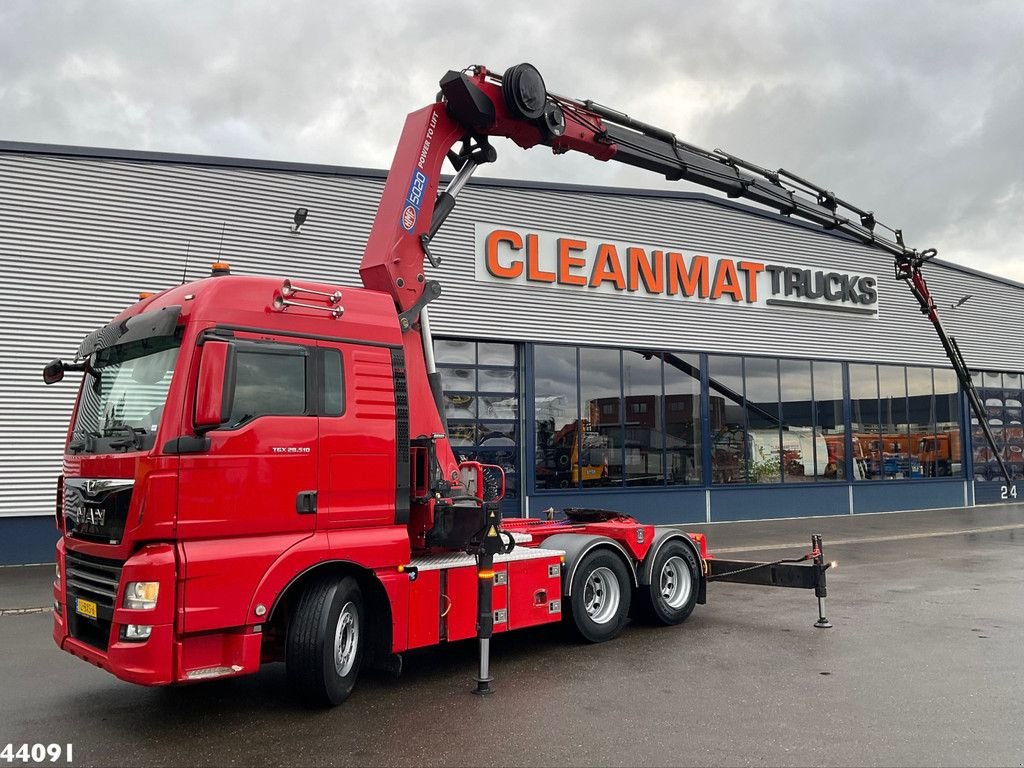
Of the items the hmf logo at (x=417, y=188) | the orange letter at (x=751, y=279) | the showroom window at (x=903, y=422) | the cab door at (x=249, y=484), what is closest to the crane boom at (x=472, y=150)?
the hmf logo at (x=417, y=188)

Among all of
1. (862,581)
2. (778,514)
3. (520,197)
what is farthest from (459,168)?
(778,514)

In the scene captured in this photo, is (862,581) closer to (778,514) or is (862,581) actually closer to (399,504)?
(399,504)

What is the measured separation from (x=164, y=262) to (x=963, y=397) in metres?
23.7

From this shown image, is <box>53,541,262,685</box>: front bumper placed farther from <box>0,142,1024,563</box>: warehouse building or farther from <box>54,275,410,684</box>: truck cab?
<box>0,142,1024,563</box>: warehouse building

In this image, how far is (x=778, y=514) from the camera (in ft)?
71.7

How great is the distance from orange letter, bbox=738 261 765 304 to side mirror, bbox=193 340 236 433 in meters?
18.3

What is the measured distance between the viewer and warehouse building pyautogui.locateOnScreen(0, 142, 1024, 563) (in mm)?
14547

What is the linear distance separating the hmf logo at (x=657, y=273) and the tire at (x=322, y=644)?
12.9 meters

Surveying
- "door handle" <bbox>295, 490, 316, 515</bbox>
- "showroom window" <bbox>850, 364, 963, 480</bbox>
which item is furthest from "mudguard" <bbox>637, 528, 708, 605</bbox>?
"showroom window" <bbox>850, 364, 963, 480</bbox>

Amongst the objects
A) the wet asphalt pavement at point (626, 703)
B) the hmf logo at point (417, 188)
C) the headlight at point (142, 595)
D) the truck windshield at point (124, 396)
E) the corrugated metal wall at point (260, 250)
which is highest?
the corrugated metal wall at point (260, 250)

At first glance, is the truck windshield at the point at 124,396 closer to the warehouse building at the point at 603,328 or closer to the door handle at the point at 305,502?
the door handle at the point at 305,502

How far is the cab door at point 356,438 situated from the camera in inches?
241

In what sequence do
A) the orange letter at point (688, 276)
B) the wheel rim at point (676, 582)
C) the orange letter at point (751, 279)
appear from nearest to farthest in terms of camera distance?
the wheel rim at point (676, 582), the orange letter at point (688, 276), the orange letter at point (751, 279)

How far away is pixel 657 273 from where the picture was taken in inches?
806
